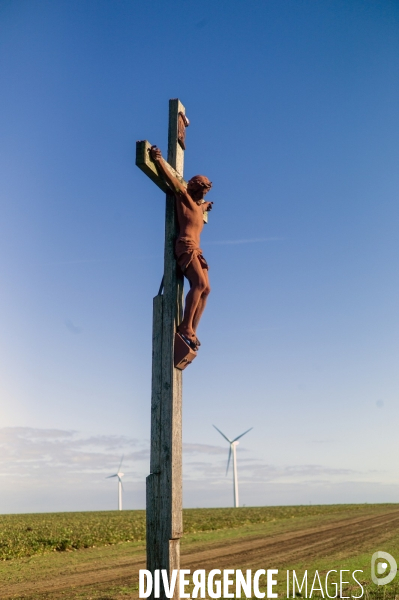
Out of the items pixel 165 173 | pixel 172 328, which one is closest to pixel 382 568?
pixel 172 328

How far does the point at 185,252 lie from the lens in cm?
723

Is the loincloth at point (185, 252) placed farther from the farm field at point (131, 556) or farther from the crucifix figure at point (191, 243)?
the farm field at point (131, 556)

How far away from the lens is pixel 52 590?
11.1 meters

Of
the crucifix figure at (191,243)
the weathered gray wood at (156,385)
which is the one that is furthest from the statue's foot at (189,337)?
the weathered gray wood at (156,385)

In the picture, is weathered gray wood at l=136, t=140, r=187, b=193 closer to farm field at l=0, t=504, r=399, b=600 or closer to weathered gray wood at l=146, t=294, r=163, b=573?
weathered gray wood at l=146, t=294, r=163, b=573

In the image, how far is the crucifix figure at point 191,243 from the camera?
714 centimetres

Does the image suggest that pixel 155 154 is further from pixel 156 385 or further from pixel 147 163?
pixel 156 385

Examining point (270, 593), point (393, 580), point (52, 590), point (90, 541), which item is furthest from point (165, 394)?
point (90, 541)

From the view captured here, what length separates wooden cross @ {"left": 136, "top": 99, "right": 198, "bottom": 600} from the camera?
6.39 m

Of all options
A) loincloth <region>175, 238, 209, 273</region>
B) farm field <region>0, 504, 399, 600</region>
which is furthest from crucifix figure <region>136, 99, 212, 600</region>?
farm field <region>0, 504, 399, 600</region>

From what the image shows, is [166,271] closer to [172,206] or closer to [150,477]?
[172,206]

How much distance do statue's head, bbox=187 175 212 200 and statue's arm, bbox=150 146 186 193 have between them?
0.11 metres

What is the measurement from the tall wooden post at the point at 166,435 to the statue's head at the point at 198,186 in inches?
28.2

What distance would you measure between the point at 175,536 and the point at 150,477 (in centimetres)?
66
